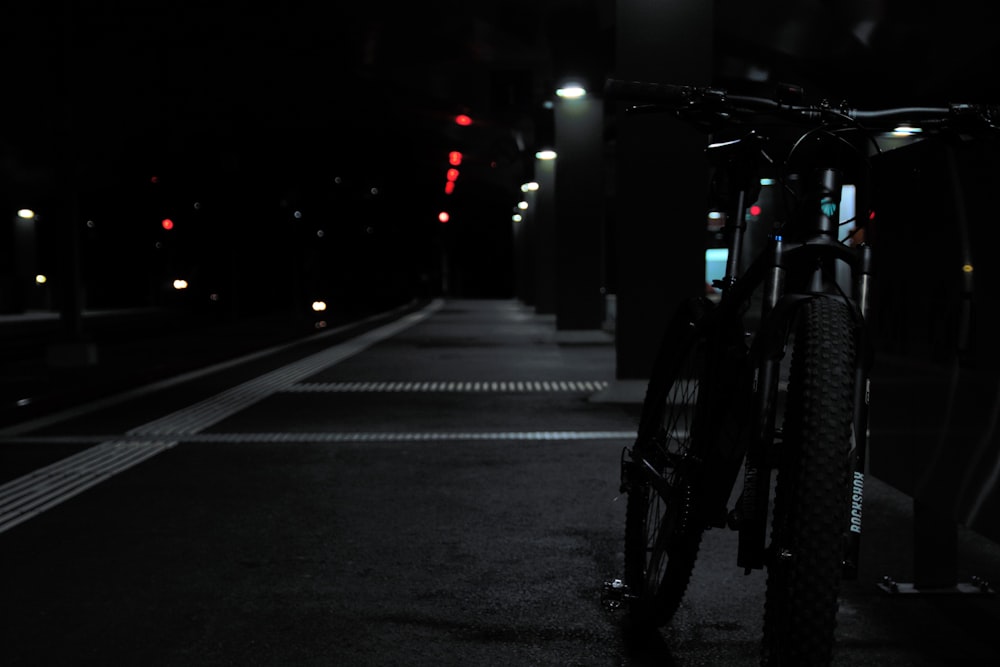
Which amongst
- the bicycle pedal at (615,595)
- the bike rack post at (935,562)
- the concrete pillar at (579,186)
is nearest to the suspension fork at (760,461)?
the bicycle pedal at (615,595)

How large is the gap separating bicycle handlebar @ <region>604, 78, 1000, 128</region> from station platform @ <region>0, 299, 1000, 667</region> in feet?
6.21

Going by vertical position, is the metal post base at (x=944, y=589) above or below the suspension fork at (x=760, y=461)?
below

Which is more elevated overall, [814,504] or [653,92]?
[653,92]

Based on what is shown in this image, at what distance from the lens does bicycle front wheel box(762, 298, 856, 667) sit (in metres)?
2.59

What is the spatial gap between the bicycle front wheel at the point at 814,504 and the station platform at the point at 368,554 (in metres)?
1.51

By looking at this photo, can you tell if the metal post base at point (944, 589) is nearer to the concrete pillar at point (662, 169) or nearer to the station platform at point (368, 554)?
the station platform at point (368, 554)

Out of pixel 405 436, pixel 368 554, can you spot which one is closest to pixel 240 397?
pixel 405 436

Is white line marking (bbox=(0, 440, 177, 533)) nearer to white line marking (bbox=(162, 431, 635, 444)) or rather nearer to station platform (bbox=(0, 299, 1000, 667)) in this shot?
station platform (bbox=(0, 299, 1000, 667))

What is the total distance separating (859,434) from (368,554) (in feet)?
11.0

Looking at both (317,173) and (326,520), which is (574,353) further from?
(317,173)

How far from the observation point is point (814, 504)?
2586mm

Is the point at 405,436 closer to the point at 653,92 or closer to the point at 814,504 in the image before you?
the point at 653,92

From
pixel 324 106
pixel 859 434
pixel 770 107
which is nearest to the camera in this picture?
pixel 859 434

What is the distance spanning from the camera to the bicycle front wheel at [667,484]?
3.72 metres
